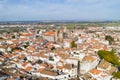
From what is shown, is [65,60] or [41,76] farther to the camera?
[65,60]

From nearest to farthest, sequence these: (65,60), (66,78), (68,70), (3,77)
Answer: (3,77) → (66,78) → (68,70) → (65,60)

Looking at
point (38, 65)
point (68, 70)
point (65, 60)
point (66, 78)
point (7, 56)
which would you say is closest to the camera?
point (66, 78)

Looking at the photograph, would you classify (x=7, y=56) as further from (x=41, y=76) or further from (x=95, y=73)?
(x=95, y=73)

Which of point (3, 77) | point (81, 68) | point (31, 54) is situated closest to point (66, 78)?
point (81, 68)

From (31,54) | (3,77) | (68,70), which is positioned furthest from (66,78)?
(31,54)

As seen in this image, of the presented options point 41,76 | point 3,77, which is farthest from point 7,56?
point 3,77

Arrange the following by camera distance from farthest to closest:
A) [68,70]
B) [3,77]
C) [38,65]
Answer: [38,65] < [68,70] < [3,77]

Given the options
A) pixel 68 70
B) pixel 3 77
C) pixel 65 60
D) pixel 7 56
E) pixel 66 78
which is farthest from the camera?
pixel 7 56

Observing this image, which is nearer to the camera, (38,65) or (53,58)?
(38,65)

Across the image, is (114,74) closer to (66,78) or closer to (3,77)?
(66,78)
